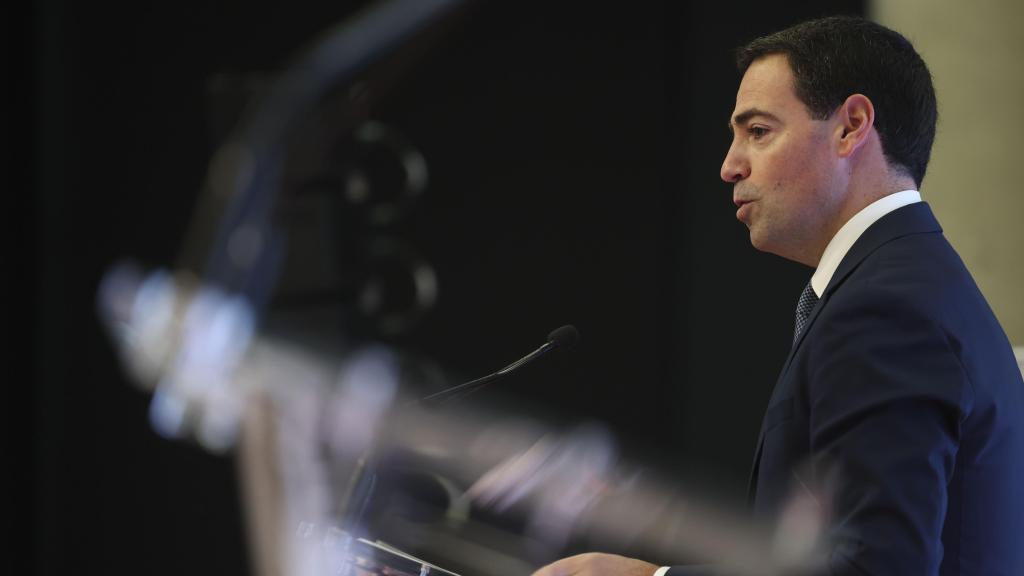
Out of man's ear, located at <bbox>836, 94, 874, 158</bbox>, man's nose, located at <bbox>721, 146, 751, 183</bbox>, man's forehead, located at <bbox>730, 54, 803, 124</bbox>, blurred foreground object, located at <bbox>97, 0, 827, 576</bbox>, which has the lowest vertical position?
blurred foreground object, located at <bbox>97, 0, 827, 576</bbox>

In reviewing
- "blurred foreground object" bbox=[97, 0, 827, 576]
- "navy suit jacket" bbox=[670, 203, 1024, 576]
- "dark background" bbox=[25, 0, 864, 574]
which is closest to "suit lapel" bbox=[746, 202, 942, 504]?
"navy suit jacket" bbox=[670, 203, 1024, 576]

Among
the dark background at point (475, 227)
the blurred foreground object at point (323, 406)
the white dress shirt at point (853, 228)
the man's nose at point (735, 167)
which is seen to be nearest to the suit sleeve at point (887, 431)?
the white dress shirt at point (853, 228)

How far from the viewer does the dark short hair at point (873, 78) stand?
1078 millimetres

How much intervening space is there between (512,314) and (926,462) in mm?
1201

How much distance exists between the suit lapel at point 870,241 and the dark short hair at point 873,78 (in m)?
0.09

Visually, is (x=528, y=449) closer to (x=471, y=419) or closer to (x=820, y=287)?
(x=471, y=419)

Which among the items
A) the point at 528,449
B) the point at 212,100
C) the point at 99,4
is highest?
the point at 99,4

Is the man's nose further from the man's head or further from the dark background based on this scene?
the dark background

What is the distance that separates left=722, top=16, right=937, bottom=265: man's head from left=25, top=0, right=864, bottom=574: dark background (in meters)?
0.86

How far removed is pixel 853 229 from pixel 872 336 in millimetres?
213

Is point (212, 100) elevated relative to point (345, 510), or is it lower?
elevated

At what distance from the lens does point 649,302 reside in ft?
6.66

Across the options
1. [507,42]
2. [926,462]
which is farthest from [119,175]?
[926,462]

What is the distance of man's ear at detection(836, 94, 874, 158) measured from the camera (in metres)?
1.06
